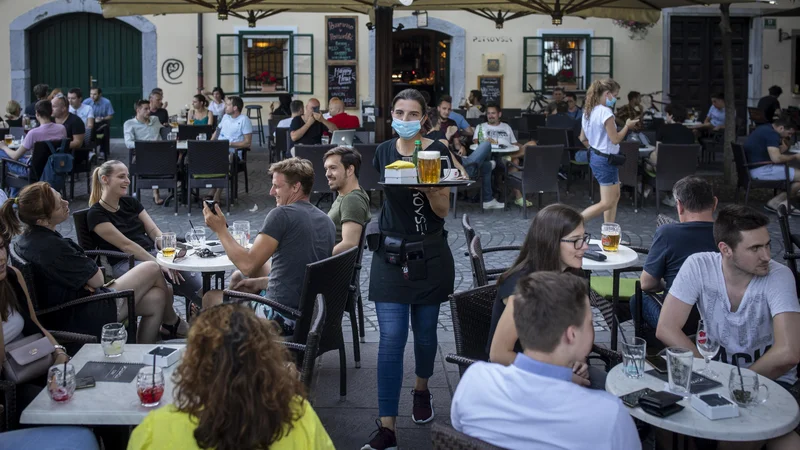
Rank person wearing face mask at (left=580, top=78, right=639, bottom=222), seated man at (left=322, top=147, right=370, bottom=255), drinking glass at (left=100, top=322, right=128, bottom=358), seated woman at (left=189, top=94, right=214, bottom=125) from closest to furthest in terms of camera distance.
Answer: drinking glass at (left=100, top=322, right=128, bottom=358)
seated man at (left=322, top=147, right=370, bottom=255)
person wearing face mask at (left=580, top=78, right=639, bottom=222)
seated woman at (left=189, top=94, right=214, bottom=125)

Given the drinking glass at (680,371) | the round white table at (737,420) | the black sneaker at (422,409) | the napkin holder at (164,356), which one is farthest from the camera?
the black sneaker at (422,409)

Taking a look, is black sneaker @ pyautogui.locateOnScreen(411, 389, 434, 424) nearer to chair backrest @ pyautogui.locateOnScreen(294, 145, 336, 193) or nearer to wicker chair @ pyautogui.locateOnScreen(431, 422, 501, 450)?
wicker chair @ pyautogui.locateOnScreen(431, 422, 501, 450)

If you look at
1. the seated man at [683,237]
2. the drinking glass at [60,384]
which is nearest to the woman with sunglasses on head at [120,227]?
the drinking glass at [60,384]

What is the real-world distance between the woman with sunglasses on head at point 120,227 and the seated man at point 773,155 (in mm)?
7202

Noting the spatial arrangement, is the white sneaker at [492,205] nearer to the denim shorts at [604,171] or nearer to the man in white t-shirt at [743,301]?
the denim shorts at [604,171]

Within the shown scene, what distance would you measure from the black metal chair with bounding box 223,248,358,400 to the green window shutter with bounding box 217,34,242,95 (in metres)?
15.6

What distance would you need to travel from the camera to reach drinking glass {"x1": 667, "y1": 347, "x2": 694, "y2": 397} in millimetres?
3221

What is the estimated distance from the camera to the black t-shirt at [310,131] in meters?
12.1

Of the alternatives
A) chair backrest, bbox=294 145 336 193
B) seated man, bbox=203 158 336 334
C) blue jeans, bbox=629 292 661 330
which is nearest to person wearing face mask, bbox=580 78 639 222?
chair backrest, bbox=294 145 336 193

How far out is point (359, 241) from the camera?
17.9ft

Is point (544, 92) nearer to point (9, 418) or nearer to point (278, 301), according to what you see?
point (278, 301)

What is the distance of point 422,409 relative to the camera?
4.53 metres

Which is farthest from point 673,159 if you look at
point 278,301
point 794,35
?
point 794,35

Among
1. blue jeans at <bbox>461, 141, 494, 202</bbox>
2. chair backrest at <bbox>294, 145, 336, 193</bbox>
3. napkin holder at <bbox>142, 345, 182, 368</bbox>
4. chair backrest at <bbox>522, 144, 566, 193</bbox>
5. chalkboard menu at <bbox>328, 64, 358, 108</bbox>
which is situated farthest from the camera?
chalkboard menu at <bbox>328, 64, 358, 108</bbox>
